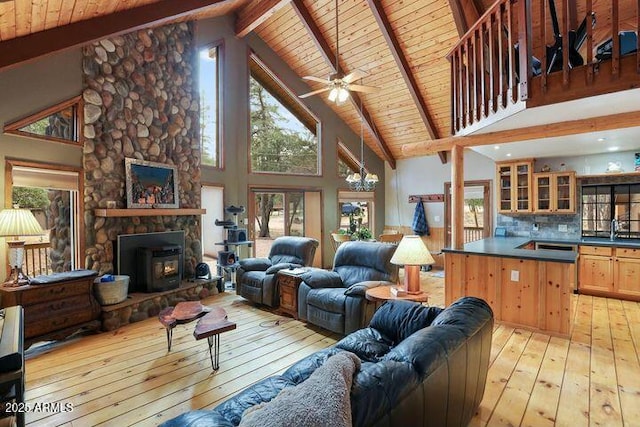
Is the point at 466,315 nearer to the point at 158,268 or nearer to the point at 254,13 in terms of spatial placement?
the point at 158,268

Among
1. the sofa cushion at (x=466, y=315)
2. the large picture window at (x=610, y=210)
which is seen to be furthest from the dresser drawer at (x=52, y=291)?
the large picture window at (x=610, y=210)

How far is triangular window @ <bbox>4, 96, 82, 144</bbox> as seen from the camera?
3.60m

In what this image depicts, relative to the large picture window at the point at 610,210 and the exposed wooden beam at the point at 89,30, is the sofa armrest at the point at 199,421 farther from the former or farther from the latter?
the large picture window at the point at 610,210

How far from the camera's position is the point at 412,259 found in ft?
10.2

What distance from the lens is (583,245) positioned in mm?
5293

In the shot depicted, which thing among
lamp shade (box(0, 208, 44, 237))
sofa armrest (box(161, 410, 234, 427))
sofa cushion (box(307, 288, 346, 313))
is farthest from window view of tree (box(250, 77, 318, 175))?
sofa armrest (box(161, 410, 234, 427))

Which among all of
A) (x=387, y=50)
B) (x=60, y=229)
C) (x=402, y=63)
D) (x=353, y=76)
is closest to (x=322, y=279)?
(x=353, y=76)

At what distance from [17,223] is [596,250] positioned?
308 inches

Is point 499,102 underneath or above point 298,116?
underneath

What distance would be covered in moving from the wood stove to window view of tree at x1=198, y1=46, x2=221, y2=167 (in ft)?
6.48

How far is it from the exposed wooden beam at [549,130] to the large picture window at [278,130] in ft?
11.7

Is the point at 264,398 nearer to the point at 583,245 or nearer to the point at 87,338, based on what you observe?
the point at 87,338

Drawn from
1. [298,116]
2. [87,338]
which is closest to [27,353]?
[87,338]

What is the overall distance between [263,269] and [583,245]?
5.29 m
